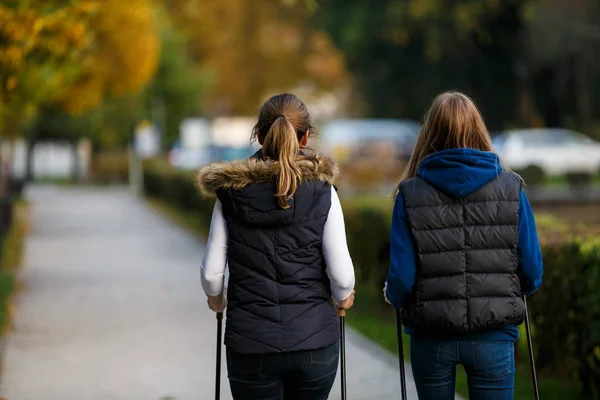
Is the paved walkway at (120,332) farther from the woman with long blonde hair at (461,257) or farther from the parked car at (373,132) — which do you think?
the parked car at (373,132)

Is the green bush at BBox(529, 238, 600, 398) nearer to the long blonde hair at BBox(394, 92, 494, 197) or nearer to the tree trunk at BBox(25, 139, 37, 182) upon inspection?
the long blonde hair at BBox(394, 92, 494, 197)

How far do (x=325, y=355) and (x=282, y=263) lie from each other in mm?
369

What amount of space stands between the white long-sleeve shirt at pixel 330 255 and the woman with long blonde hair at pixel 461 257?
0.17 metres

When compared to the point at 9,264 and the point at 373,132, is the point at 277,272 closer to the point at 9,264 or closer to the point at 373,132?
the point at 9,264

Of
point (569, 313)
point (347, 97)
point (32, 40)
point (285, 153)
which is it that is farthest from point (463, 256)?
point (347, 97)

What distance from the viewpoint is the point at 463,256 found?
162 inches

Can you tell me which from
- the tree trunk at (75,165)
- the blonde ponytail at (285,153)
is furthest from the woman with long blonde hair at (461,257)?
the tree trunk at (75,165)

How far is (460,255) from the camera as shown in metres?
4.12

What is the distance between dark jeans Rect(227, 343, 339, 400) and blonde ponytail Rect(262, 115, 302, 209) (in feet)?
1.78

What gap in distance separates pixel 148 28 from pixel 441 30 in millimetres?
17198

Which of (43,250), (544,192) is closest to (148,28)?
(43,250)

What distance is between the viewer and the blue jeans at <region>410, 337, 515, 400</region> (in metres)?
4.09

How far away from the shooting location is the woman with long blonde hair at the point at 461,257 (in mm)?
4098

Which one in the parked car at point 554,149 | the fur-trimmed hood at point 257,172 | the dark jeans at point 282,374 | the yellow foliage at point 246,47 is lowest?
the parked car at point 554,149
